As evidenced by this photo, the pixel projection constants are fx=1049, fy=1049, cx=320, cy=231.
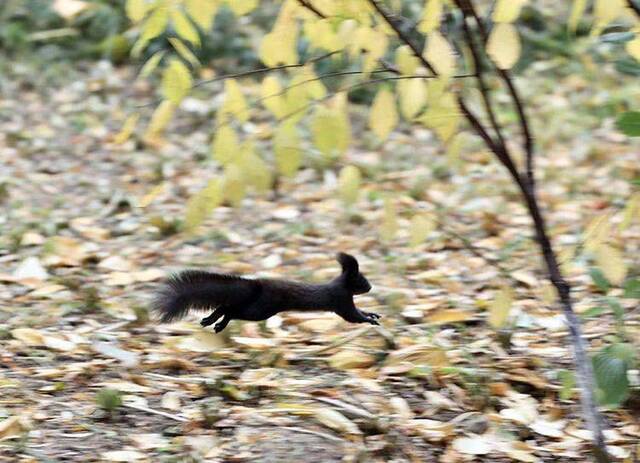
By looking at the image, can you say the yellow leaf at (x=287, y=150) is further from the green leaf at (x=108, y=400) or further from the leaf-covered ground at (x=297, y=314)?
the green leaf at (x=108, y=400)

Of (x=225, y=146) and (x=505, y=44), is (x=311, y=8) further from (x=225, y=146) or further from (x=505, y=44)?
(x=505, y=44)

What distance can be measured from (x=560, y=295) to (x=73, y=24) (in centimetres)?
556

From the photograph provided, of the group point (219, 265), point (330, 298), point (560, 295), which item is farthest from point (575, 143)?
point (560, 295)

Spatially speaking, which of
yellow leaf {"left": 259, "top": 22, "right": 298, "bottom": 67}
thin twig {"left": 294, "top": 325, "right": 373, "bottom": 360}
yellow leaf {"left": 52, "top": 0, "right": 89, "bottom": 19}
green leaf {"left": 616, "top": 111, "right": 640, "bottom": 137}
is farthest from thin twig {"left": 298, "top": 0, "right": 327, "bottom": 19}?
yellow leaf {"left": 52, "top": 0, "right": 89, "bottom": 19}

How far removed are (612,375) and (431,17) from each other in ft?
3.71

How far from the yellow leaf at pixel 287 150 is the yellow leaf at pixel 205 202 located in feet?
0.53

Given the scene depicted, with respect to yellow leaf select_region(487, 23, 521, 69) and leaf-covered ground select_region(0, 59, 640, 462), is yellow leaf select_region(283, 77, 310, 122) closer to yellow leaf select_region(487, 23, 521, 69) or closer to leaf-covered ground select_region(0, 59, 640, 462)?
leaf-covered ground select_region(0, 59, 640, 462)

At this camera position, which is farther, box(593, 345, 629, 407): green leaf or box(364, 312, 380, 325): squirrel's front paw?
box(364, 312, 380, 325): squirrel's front paw

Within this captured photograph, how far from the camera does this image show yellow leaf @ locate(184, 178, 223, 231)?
101 inches

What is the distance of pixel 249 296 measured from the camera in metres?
3.41

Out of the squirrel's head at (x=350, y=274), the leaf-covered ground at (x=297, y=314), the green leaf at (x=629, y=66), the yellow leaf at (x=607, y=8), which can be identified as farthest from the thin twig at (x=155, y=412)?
the green leaf at (x=629, y=66)

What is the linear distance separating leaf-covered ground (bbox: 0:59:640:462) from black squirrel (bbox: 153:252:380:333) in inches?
5.3

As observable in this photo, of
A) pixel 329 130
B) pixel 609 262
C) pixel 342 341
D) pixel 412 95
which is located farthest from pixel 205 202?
pixel 342 341

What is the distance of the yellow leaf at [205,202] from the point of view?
8.44ft
